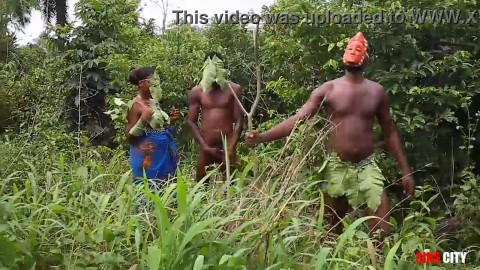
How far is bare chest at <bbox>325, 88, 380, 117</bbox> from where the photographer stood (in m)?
3.24

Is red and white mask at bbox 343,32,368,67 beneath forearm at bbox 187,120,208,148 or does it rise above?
above

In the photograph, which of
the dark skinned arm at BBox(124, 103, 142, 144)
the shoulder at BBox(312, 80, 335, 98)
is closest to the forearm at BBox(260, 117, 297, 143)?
the shoulder at BBox(312, 80, 335, 98)

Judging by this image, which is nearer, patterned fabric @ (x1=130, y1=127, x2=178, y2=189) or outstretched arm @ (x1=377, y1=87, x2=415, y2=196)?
outstretched arm @ (x1=377, y1=87, x2=415, y2=196)

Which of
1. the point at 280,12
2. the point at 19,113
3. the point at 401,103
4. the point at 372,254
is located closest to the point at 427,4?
the point at 401,103

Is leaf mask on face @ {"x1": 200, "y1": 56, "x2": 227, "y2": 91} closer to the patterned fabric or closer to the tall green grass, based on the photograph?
the patterned fabric

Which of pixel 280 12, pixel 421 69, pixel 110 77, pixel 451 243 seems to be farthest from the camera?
pixel 110 77

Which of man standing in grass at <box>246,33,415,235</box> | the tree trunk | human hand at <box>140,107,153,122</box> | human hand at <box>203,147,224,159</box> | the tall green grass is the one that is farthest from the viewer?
the tree trunk

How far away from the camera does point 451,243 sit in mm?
3787

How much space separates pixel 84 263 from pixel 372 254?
42.4 inches

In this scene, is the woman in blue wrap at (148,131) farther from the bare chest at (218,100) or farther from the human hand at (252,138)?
the human hand at (252,138)

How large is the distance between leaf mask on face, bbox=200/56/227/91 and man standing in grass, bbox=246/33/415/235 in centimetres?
113

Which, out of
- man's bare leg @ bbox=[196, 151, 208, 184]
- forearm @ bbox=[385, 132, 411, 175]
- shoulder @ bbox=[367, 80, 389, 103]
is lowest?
man's bare leg @ bbox=[196, 151, 208, 184]

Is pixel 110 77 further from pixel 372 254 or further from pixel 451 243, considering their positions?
pixel 372 254

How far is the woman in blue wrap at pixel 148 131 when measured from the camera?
13.3ft
